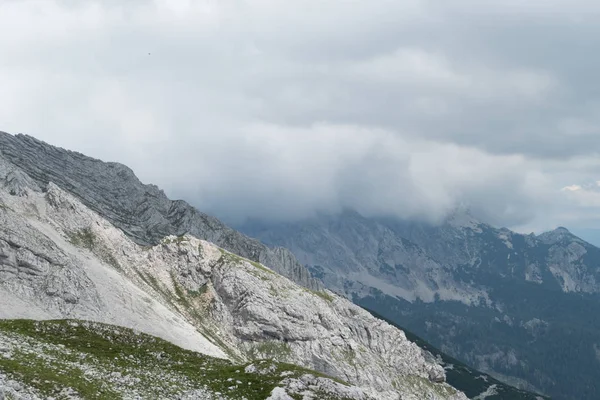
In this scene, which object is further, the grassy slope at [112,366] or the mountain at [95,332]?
the mountain at [95,332]

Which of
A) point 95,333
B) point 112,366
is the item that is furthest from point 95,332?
point 112,366

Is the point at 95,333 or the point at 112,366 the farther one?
the point at 95,333

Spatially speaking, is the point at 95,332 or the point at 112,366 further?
the point at 95,332

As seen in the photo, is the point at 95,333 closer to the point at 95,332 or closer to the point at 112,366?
the point at 95,332

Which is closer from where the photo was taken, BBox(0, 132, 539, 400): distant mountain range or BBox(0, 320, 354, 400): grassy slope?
BBox(0, 320, 354, 400): grassy slope

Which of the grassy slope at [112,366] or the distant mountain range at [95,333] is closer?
the grassy slope at [112,366]

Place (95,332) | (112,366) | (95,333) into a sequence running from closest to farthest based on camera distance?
(112,366)
(95,333)
(95,332)

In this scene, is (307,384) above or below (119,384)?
Answer: above

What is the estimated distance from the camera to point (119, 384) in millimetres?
49844

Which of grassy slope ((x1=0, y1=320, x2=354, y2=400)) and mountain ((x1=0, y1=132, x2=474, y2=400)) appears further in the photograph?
mountain ((x1=0, y1=132, x2=474, y2=400))

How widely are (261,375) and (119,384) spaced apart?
56.1 feet

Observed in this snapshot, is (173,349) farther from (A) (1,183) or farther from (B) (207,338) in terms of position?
(A) (1,183)

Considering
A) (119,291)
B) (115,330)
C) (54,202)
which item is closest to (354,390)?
(115,330)

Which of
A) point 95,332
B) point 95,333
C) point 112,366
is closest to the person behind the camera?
point 112,366
